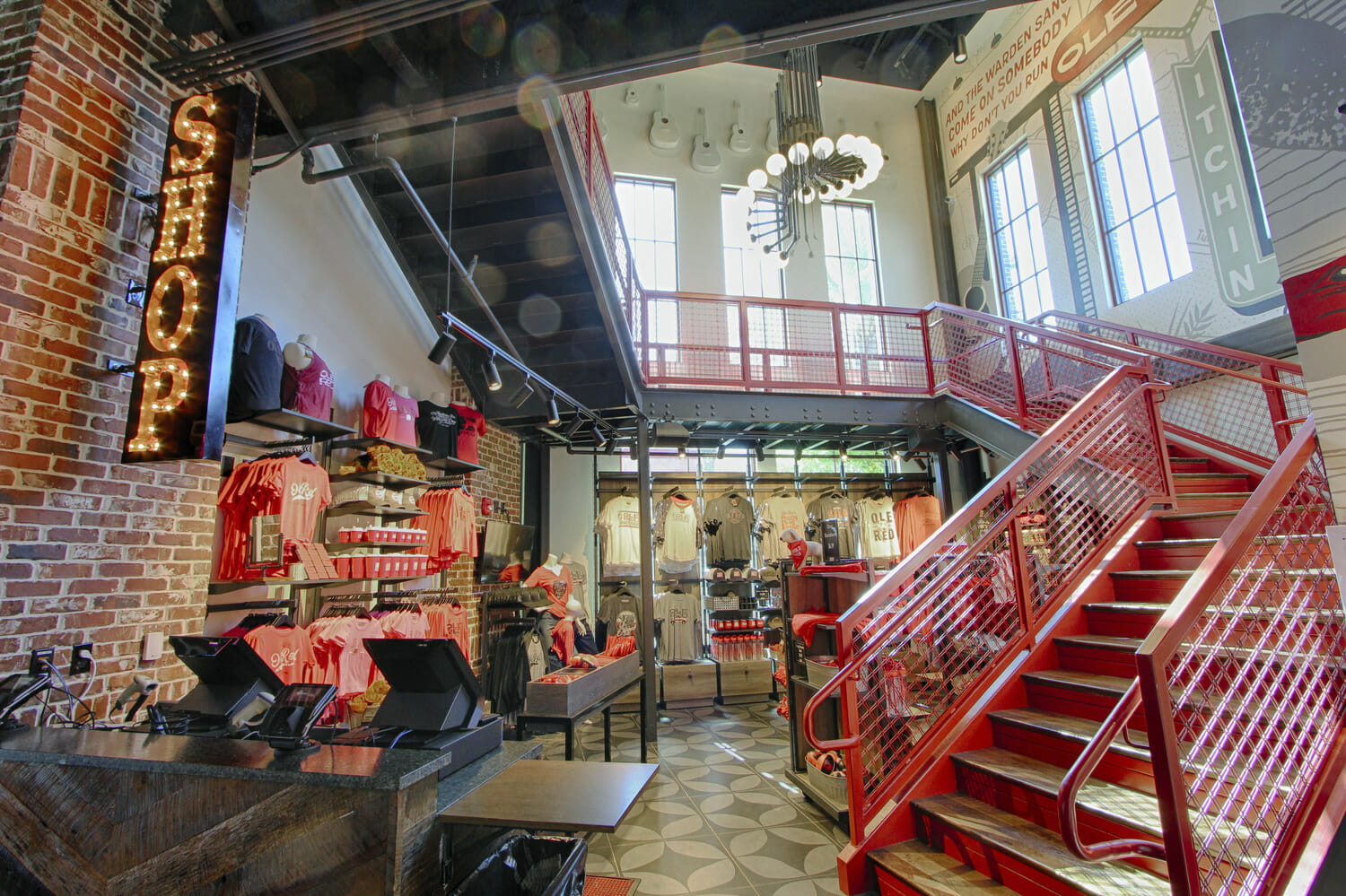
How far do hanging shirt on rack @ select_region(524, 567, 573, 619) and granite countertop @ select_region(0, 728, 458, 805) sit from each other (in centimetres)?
398

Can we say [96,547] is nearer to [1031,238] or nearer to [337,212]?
[337,212]

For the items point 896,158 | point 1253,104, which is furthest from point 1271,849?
point 896,158

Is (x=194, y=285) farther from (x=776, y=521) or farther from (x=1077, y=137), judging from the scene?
(x=1077, y=137)

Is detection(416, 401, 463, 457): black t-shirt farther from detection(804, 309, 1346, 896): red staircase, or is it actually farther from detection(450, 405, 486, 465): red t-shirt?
detection(804, 309, 1346, 896): red staircase

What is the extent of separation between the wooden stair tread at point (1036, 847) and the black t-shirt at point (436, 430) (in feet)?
14.2

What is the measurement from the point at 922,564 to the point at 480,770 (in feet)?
7.68

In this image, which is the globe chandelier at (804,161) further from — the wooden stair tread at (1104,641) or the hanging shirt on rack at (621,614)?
the wooden stair tread at (1104,641)

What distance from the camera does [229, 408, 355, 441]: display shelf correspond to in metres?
3.72

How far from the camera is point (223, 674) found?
7.85 ft

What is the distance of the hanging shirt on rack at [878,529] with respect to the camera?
8672 millimetres

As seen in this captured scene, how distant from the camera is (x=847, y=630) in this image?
2.90 m

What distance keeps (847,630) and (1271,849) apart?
147 centimetres

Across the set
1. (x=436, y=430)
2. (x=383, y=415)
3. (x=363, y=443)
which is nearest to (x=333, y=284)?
(x=383, y=415)

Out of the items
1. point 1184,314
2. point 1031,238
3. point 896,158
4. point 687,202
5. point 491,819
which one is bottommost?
point 491,819
